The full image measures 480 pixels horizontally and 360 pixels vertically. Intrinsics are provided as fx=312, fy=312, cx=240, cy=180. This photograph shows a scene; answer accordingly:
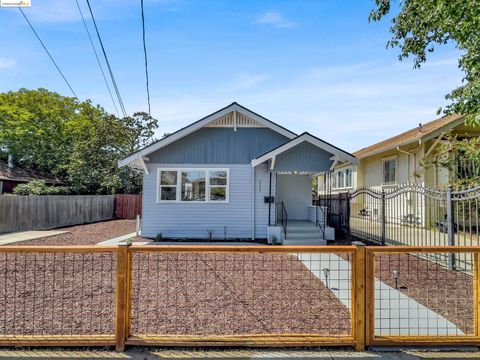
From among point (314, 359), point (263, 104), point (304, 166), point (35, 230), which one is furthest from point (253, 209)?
point (35, 230)

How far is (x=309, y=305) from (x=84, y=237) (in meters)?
10.6

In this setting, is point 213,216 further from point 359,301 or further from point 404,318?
point 359,301

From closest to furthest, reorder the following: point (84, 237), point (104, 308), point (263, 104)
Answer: point (104, 308) < point (84, 237) < point (263, 104)

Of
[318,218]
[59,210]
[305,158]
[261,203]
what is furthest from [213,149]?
[59,210]

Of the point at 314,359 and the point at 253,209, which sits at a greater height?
the point at 253,209

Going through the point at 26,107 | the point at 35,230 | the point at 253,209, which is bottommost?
the point at 35,230

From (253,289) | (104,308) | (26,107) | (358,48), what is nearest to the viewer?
(104,308)

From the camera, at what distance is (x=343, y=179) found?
2347cm

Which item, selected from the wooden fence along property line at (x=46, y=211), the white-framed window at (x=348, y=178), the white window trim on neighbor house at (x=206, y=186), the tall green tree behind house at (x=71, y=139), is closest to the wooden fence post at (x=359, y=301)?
the white window trim on neighbor house at (x=206, y=186)

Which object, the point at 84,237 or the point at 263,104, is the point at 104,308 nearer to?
the point at 84,237

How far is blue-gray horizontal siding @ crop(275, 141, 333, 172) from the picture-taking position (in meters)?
11.0

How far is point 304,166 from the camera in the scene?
1099cm

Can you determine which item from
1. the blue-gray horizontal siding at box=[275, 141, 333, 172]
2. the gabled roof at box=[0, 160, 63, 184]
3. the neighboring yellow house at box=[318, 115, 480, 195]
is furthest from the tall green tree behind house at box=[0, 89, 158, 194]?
the neighboring yellow house at box=[318, 115, 480, 195]

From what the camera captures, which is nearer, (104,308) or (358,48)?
(104,308)
